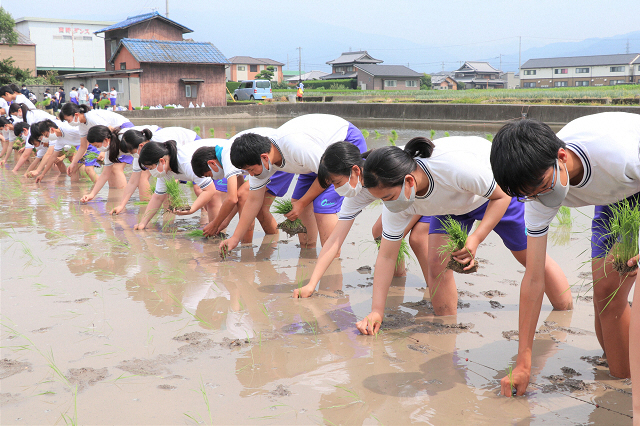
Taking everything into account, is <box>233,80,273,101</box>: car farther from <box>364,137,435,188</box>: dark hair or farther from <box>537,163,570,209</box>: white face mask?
<box>537,163,570,209</box>: white face mask

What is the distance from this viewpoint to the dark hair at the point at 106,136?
618 cm

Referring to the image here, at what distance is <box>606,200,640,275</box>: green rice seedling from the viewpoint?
84.5 inches

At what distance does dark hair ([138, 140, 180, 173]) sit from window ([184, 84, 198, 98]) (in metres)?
28.0

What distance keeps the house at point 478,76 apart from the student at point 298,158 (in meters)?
74.8

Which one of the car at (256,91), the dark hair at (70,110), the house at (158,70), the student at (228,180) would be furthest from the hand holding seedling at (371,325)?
the car at (256,91)

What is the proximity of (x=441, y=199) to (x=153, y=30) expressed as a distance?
114 ft

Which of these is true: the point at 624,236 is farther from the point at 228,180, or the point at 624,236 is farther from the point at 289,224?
the point at 228,180

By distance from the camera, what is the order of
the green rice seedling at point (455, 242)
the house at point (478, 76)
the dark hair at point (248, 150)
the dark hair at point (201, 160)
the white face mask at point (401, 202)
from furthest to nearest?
the house at point (478, 76) < the dark hair at point (201, 160) < the dark hair at point (248, 150) < the green rice seedling at point (455, 242) < the white face mask at point (401, 202)

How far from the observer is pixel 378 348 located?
9.09 ft

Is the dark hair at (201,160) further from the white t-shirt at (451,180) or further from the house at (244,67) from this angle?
the house at (244,67)

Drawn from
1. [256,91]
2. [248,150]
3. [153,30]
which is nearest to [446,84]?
[256,91]

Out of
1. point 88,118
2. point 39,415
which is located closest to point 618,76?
point 88,118

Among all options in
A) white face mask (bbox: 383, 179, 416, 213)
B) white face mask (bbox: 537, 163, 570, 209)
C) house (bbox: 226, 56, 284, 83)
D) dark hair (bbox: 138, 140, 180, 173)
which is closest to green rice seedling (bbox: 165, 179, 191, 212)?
dark hair (bbox: 138, 140, 180, 173)

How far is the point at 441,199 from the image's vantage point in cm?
279
